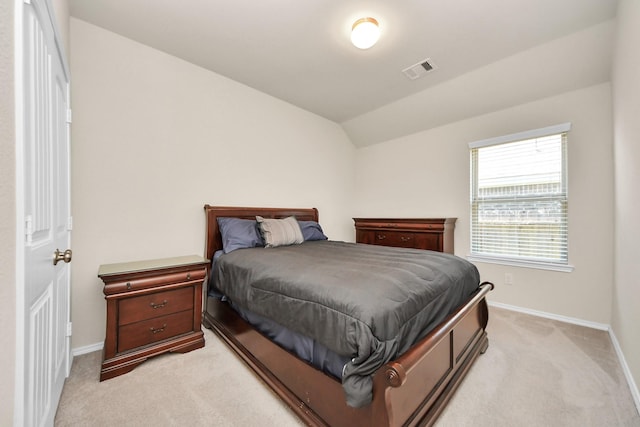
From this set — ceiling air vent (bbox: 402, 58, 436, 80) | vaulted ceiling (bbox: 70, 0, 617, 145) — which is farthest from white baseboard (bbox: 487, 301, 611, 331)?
ceiling air vent (bbox: 402, 58, 436, 80)

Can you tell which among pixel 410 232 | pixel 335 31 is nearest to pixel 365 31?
pixel 335 31

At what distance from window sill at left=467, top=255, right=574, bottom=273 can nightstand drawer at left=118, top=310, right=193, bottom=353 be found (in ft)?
10.8

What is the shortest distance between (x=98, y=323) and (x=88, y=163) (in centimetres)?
131

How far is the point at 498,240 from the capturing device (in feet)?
10.4

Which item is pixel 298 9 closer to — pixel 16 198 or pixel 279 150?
pixel 279 150

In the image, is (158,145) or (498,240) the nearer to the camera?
(158,145)

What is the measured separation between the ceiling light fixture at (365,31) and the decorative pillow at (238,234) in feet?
6.44

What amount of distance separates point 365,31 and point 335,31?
1.02ft

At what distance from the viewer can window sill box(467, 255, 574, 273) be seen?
270 cm

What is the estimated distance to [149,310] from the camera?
6.33ft

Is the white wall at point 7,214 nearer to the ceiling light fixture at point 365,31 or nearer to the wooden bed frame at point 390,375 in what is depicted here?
the wooden bed frame at point 390,375

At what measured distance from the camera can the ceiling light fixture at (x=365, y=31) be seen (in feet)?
6.61

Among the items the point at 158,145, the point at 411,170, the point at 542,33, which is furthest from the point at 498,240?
the point at 158,145

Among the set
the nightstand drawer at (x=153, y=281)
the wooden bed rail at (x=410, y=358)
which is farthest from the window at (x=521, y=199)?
the nightstand drawer at (x=153, y=281)
